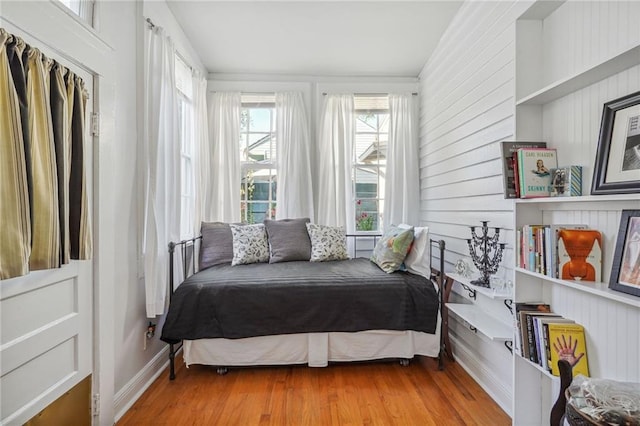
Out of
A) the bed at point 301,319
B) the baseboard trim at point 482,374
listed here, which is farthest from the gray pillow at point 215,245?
the baseboard trim at point 482,374

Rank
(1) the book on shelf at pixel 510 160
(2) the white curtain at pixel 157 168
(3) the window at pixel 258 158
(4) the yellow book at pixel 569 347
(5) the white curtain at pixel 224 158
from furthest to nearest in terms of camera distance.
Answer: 1. (3) the window at pixel 258 158
2. (5) the white curtain at pixel 224 158
3. (2) the white curtain at pixel 157 168
4. (1) the book on shelf at pixel 510 160
5. (4) the yellow book at pixel 569 347

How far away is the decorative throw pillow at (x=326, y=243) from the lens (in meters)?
2.88

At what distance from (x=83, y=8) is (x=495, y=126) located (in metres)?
2.40

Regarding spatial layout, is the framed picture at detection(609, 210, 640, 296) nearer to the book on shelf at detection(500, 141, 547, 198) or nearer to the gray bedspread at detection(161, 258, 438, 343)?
the book on shelf at detection(500, 141, 547, 198)

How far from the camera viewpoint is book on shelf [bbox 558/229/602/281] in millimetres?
1251

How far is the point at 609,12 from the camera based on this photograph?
49.3 inches

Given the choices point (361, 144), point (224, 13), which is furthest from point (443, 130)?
point (224, 13)

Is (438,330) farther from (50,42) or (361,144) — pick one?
(50,42)

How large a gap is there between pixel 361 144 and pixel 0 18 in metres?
2.91

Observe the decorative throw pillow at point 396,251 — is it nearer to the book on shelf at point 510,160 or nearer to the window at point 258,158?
the book on shelf at point 510,160

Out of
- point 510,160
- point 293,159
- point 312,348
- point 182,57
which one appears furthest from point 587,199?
point 182,57

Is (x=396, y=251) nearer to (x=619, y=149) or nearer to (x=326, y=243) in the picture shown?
(x=326, y=243)

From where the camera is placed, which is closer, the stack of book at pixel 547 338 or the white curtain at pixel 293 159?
the stack of book at pixel 547 338

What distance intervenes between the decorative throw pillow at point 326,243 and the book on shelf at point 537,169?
1.70 meters
